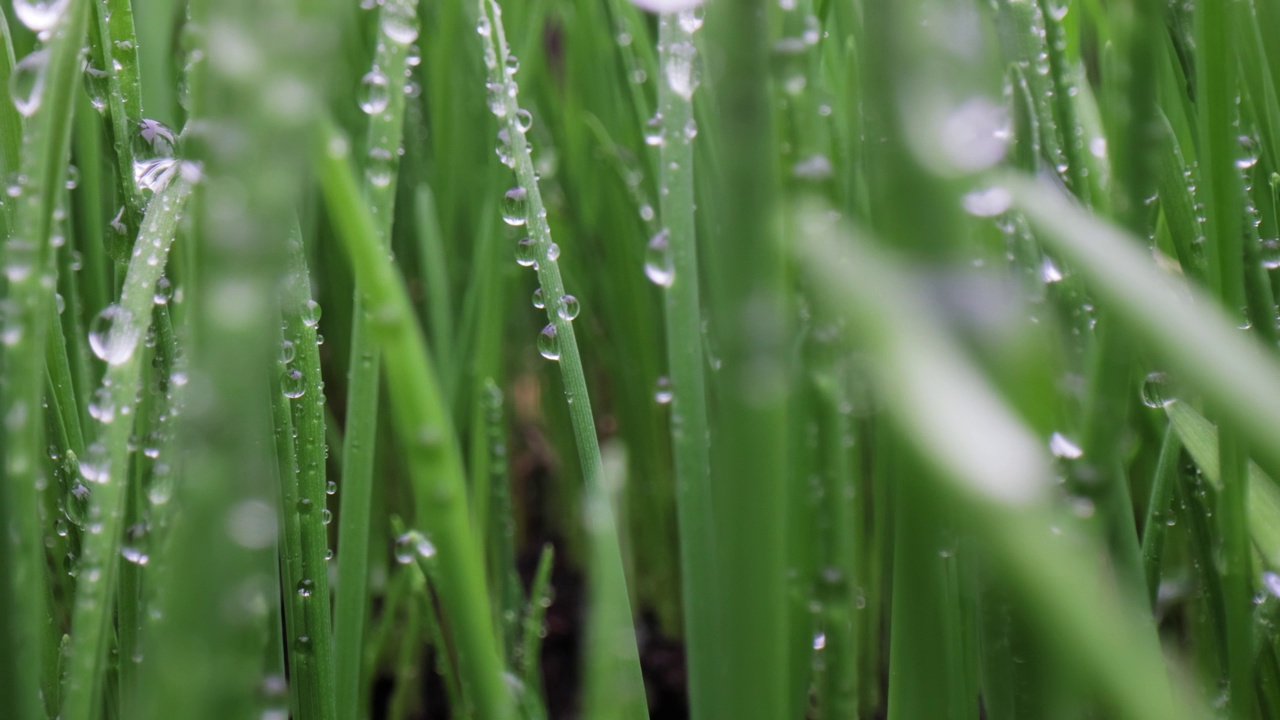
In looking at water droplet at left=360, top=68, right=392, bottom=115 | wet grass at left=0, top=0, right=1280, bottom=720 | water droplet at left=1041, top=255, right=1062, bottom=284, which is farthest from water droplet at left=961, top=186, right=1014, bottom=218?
water droplet at left=360, top=68, right=392, bottom=115

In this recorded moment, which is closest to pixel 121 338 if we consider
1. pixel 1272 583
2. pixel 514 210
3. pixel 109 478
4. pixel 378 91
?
pixel 109 478

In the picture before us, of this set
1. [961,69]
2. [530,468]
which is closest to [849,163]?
[961,69]

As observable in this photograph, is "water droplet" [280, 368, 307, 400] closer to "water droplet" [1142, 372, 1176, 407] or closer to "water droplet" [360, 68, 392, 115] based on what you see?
"water droplet" [360, 68, 392, 115]

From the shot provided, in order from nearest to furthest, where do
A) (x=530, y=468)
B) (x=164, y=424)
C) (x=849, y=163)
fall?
(x=164, y=424) < (x=849, y=163) < (x=530, y=468)

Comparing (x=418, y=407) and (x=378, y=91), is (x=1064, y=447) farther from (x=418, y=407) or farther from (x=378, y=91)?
(x=378, y=91)

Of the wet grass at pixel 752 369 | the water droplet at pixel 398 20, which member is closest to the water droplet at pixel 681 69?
the wet grass at pixel 752 369

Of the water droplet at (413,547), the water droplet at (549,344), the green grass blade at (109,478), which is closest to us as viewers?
the green grass blade at (109,478)

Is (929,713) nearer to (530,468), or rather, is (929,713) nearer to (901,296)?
(901,296)

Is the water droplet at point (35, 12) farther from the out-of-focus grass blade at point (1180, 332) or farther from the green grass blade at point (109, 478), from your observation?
the out-of-focus grass blade at point (1180, 332)
